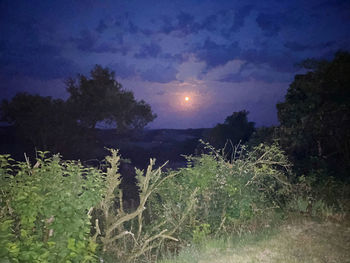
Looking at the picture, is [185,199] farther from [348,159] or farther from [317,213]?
[348,159]

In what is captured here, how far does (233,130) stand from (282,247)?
29217 mm

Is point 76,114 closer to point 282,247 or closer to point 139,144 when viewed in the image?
point 139,144

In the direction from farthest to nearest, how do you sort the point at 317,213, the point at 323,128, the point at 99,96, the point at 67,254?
the point at 99,96
the point at 323,128
the point at 317,213
the point at 67,254

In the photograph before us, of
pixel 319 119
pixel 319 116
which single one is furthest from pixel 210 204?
pixel 319 116

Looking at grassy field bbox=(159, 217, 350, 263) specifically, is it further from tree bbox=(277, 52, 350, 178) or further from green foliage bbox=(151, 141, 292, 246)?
tree bbox=(277, 52, 350, 178)

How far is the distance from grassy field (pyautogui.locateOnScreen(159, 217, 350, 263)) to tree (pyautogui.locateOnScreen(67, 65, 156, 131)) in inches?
883

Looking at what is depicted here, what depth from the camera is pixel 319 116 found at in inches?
460

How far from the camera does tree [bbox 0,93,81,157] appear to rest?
23.6m

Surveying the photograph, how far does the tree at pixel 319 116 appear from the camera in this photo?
10.6 meters

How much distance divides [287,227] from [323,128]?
6.75m

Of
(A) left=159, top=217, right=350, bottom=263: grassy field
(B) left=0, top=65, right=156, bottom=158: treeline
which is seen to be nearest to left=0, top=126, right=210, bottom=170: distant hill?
(B) left=0, top=65, right=156, bottom=158: treeline

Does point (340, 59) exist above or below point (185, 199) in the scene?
above

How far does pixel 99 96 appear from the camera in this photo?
26.2 m

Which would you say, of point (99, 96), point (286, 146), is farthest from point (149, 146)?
point (286, 146)
